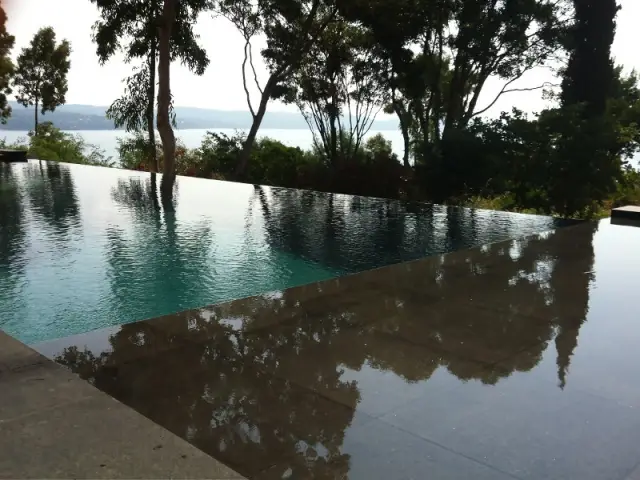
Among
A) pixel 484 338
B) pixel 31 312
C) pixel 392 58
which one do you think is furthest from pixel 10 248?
pixel 392 58

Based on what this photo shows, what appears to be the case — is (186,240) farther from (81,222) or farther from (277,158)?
(277,158)

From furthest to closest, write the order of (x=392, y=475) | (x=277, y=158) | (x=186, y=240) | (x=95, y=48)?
(x=277, y=158) → (x=95, y=48) → (x=186, y=240) → (x=392, y=475)

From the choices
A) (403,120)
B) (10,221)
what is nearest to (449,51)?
(403,120)

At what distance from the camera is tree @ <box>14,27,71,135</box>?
55.4ft

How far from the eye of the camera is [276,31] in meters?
12.2

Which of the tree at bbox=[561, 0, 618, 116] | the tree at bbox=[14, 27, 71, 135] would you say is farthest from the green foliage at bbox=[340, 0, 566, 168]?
the tree at bbox=[14, 27, 71, 135]

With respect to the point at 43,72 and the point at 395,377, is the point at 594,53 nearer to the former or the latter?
the point at 395,377

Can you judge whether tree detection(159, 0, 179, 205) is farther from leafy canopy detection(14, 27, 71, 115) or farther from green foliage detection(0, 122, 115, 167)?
leafy canopy detection(14, 27, 71, 115)

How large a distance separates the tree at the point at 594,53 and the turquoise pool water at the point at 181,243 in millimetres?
3800

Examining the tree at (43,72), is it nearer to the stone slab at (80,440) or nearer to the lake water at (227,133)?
the lake water at (227,133)

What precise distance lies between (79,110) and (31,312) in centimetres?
1545

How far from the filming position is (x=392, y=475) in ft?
5.76

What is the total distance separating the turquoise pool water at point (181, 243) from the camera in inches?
142

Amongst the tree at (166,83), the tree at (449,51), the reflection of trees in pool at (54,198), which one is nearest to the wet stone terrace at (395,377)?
the reflection of trees in pool at (54,198)
